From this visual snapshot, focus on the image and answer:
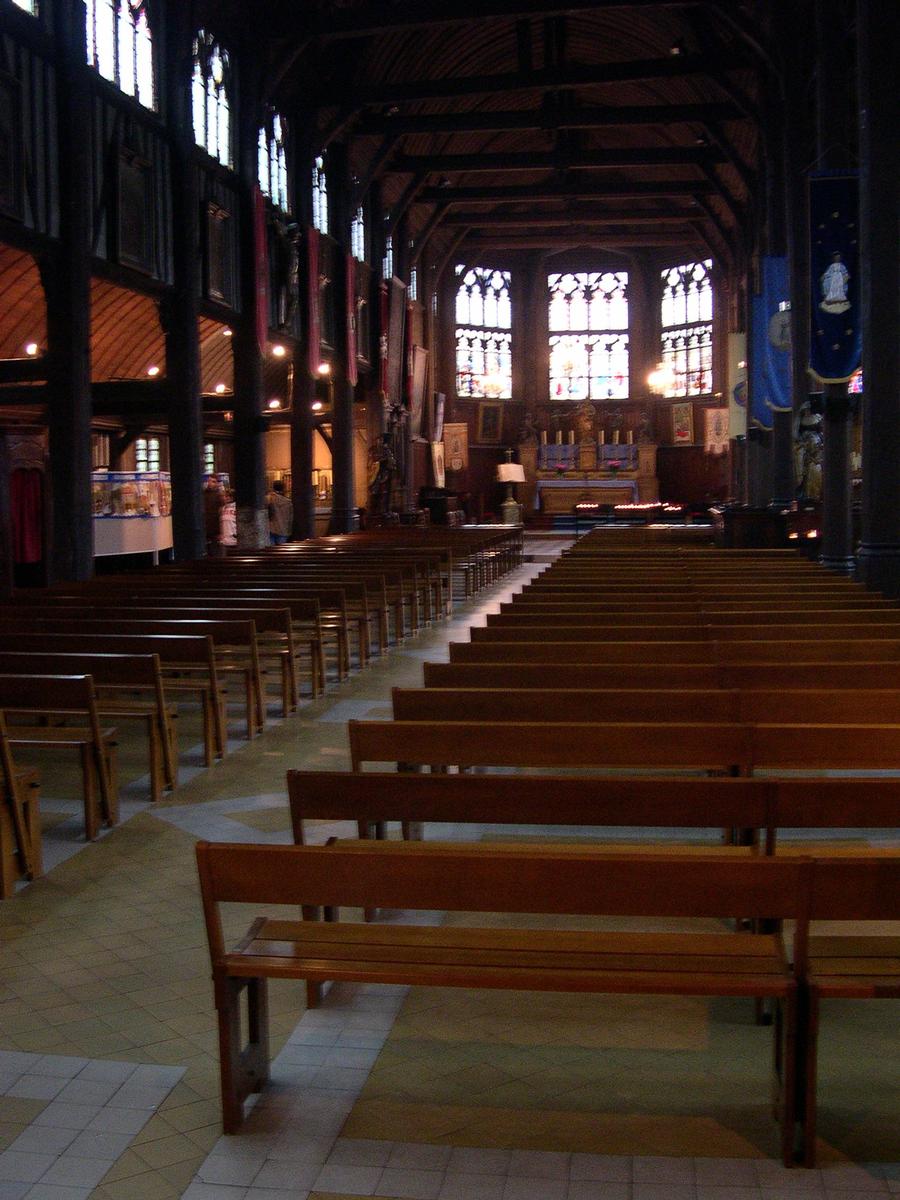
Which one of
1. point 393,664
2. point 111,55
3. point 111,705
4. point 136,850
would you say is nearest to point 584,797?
point 136,850

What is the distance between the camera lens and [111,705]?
262 inches

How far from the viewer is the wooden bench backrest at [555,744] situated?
158 inches

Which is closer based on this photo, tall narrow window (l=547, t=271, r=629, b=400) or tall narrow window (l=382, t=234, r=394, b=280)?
tall narrow window (l=382, t=234, r=394, b=280)

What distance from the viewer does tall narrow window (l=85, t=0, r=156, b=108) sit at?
15.2m

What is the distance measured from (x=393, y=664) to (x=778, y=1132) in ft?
26.8

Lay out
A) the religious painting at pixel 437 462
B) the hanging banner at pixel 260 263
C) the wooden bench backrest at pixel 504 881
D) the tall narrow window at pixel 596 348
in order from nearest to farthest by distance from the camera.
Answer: the wooden bench backrest at pixel 504 881 → the hanging banner at pixel 260 263 → the religious painting at pixel 437 462 → the tall narrow window at pixel 596 348

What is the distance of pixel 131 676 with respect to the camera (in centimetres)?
633

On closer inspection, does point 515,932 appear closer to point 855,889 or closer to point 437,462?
point 855,889

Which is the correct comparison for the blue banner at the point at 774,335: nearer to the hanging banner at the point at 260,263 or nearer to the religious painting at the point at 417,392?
the hanging banner at the point at 260,263

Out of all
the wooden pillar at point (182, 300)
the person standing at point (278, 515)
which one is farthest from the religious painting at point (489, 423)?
the wooden pillar at point (182, 300)

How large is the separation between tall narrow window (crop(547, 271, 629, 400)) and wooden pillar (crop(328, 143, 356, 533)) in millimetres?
16259

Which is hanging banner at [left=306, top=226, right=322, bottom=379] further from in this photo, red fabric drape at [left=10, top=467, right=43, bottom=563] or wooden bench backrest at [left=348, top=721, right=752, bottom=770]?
wooden bench backrest at [left=348, top=721, right=752, bottom=770]

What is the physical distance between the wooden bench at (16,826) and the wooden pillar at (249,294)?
1489 centimetres

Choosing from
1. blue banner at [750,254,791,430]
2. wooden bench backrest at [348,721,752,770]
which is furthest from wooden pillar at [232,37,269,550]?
wooden bench backrest at [348,721,752,770]
